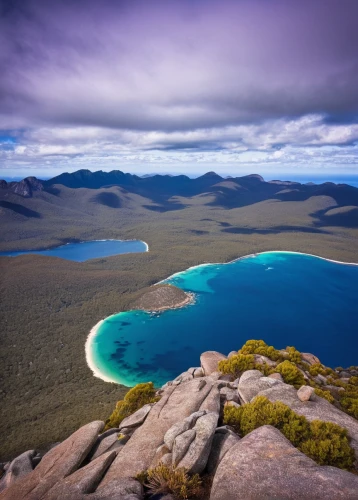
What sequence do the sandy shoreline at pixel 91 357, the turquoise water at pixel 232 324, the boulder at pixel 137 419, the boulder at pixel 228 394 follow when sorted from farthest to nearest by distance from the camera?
the turquoise water at pixel 232 324, the sandy shoreline at pixel 91 357, the boulder at pixel 228 394, the boulder at pixel 137 419

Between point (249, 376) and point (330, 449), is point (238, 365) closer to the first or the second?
point (249, 376)

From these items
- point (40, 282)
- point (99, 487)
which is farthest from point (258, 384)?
point (40, 282)

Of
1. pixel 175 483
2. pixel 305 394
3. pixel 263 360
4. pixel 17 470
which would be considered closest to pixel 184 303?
pixel 263 360

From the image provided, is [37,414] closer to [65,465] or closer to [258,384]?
[65,465]

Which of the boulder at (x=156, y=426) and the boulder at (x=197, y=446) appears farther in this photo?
the boulder at (x=156, y=426)

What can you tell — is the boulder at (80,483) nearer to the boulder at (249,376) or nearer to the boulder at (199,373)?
the boulder at (249,376)

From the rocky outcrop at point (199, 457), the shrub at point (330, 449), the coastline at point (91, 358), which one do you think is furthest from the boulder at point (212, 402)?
the coastline at point (91, 358)

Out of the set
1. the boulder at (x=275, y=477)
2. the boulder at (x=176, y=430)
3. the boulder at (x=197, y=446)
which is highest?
the boulder at (x=275, y=477)

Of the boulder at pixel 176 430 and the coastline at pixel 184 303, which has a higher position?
the boulder at pixel 176 430
